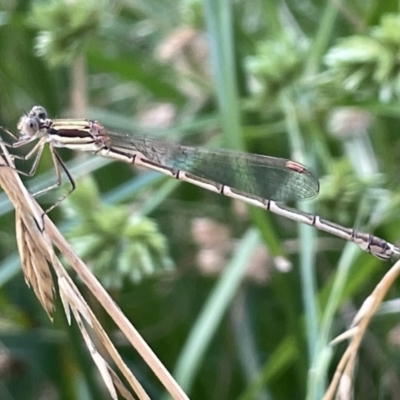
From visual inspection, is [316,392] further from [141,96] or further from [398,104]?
[141,96]

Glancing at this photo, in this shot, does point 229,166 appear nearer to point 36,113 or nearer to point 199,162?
point 199,162

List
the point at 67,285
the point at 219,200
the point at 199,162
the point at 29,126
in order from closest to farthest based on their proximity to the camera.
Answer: the point at 67,285 → the point at 29,126 → the point at 199,162 → the point at 219,200

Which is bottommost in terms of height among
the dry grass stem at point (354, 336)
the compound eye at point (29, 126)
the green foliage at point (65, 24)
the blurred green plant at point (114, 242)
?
the dry grass stem at point (354, 336)

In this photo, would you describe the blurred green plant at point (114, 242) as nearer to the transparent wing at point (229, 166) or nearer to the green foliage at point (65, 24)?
the transparent wing at point (229, 166)

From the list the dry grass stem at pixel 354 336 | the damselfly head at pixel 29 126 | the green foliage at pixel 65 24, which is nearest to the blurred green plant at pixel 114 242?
the damselfly head at pixel 29 126

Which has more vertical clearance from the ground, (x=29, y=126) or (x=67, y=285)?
(x=29, y=126)

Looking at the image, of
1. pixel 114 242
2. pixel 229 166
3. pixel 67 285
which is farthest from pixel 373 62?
pixel 67 285

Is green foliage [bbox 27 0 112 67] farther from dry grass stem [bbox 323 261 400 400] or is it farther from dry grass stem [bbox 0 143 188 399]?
dry grass stem [bbox 323 261 400 400]
